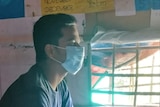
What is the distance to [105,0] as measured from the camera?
5.01 feet

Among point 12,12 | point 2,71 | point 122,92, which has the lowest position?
point 122,92

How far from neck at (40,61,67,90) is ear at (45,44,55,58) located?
4 cm

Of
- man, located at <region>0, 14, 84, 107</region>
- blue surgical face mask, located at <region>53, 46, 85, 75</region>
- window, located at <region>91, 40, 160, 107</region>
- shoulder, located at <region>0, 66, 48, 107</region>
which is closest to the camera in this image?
shoulder, located at <region>0, 66, 48, 107</region>

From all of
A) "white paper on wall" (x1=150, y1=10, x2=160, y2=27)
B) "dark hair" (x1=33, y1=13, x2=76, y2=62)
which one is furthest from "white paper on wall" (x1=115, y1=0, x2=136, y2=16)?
"dark hair" (x1=33, y1=13, x2=76, y2=62)

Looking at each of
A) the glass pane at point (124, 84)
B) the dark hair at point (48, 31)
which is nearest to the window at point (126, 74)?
the glass pane at point (124, 84)

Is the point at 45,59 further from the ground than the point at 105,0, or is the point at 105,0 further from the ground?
the point at 105,0

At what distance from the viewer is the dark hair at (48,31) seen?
1.31 metres

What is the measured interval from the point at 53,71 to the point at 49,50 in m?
0.10

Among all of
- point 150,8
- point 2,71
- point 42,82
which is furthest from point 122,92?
point 2,71

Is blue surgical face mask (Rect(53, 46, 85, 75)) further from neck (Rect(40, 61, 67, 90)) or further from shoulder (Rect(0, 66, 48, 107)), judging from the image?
shoulder (Rect(0, 66, 48, 107))

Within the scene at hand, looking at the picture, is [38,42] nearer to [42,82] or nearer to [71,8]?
[42,82]

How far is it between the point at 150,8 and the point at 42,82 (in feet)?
2.27

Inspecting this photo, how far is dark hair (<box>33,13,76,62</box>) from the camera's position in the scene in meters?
1.31

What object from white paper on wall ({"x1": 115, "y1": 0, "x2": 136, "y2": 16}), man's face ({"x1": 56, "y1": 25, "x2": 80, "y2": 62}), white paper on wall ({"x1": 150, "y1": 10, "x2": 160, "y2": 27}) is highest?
white paper on wall ({"x1": 115, "y1": 0, "x2": 136, "y2": 16})
